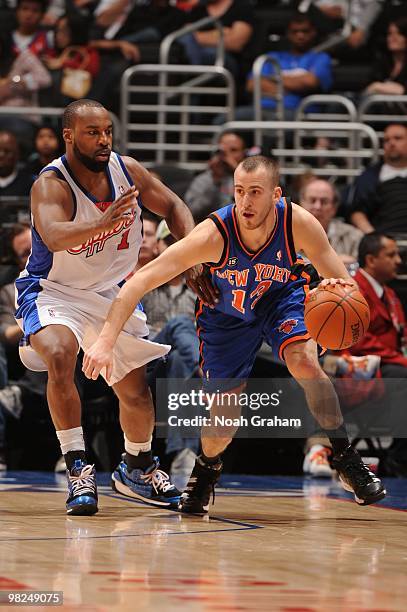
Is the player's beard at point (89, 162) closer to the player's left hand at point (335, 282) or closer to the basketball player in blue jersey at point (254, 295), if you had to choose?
the basketball player in blue jersey at point (254, 295)

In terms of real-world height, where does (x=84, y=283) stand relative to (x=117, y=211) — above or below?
below

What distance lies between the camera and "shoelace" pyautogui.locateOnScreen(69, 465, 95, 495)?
5.40 m

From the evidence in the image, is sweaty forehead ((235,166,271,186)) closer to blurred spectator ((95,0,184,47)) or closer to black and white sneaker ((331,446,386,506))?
black and white sneaker ((331,446,386,506))

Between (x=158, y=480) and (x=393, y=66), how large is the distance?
706cm

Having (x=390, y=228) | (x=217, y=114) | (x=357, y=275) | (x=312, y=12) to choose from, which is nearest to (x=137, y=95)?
(x=217, y=114)

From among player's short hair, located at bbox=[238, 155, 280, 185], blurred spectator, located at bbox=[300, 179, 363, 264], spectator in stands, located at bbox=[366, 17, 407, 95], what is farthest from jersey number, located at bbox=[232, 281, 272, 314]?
spectator in stands, located at bbox=[366, 17, 407, 95]

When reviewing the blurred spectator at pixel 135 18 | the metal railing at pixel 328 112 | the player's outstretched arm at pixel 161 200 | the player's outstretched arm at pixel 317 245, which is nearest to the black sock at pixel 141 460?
the player's outstretched arm at pixel 161 200

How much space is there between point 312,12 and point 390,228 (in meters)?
3.96

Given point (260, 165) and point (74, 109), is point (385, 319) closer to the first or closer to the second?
point (260, 165)

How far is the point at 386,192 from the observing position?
9484mm

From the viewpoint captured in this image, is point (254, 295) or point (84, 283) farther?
point (84, 283)

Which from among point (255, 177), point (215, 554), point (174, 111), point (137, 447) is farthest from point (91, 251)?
point (174, 111)

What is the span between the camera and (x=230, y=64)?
1170 cm

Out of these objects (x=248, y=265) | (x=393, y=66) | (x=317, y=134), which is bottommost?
(x=248, y=265)
